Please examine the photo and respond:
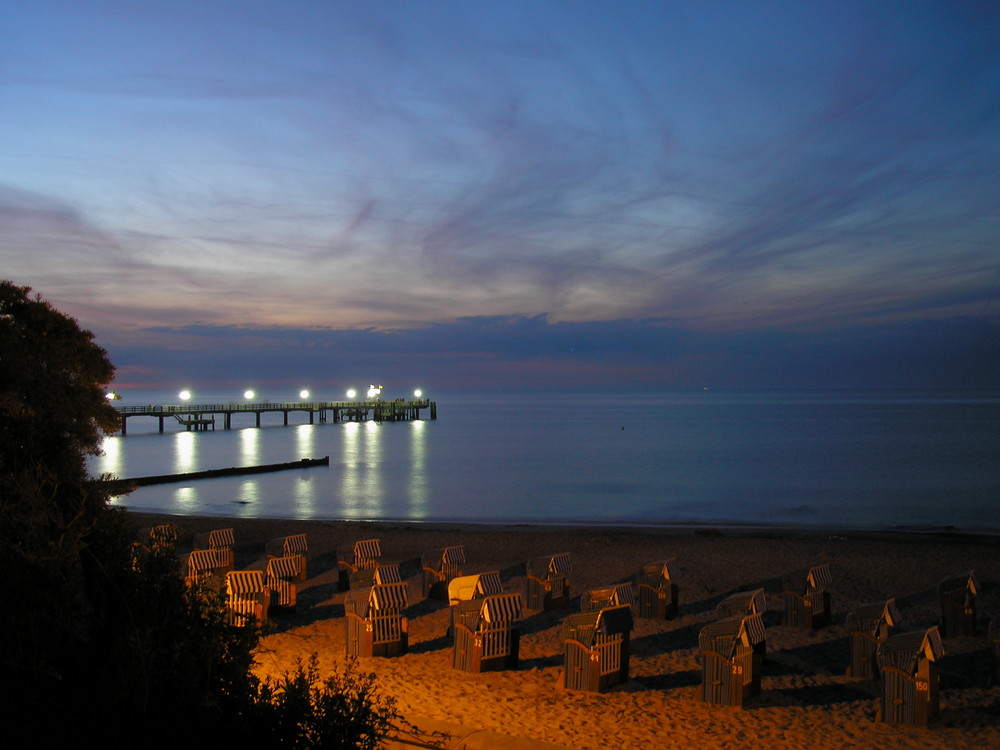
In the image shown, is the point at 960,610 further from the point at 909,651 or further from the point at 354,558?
the point at 354,558

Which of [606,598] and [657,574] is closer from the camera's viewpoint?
[606,598]

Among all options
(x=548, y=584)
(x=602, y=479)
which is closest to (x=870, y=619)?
(x=548, y=584)

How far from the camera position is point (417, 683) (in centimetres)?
783

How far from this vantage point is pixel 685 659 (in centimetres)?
859

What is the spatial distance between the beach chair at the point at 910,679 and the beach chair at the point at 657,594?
12.7 ft

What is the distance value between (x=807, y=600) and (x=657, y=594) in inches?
75.8

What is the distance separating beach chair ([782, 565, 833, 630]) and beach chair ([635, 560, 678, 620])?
59.5 inches

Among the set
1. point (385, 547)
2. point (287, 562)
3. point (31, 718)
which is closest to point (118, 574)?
point (31, 718)

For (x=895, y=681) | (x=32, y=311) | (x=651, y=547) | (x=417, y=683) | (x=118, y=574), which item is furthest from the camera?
(x=651, y=547)

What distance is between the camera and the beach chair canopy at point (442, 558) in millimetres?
11930

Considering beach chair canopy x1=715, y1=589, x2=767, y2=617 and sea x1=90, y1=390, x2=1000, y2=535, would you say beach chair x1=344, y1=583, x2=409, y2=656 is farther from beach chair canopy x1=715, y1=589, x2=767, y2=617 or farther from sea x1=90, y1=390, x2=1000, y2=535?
sea x1=90, y1=390, x2=1000, y2=535

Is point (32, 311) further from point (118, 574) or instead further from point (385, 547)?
point (385, 547)

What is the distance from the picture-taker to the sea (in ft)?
92.4

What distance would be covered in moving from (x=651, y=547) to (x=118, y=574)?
40.7 ft
